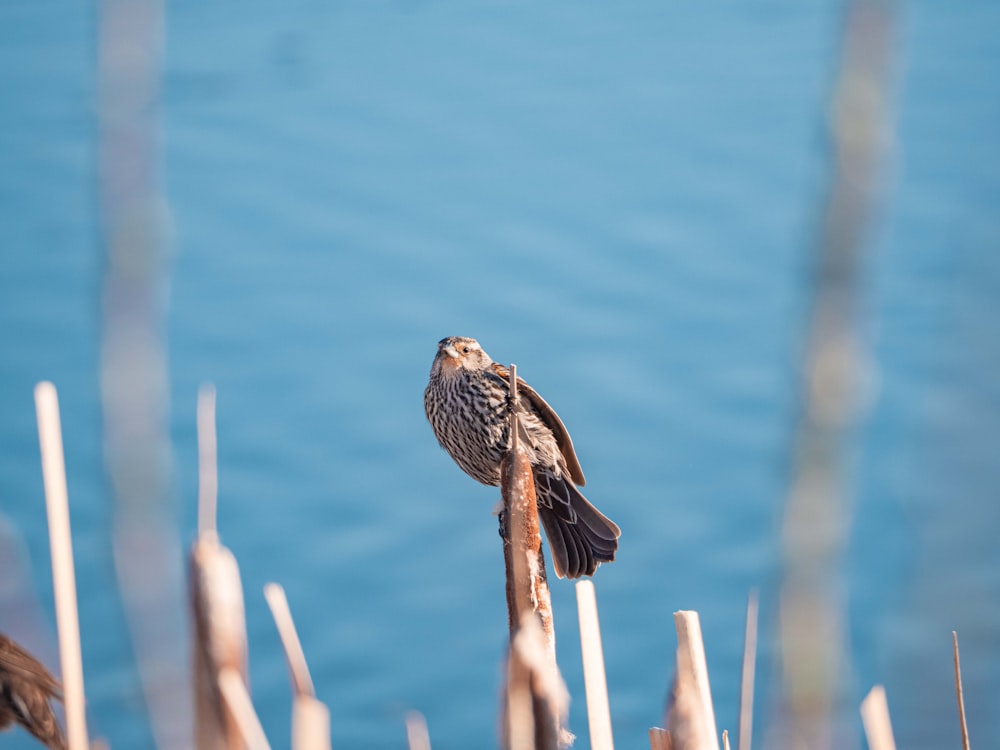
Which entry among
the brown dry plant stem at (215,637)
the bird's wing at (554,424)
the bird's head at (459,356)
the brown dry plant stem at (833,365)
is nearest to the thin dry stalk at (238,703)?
the brown dry plant stem at (215,637)

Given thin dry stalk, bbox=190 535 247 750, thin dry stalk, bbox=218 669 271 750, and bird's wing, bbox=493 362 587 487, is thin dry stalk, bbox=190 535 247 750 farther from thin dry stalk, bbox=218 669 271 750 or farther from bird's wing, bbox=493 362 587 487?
bird's wing, bbox=493 362 587 487

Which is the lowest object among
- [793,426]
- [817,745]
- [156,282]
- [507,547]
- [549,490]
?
[817,745]

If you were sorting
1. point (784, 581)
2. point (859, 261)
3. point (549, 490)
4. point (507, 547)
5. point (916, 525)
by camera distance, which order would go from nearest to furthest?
point (859, 261) → point (784, 581) → point (916, 525) → point (507, 547) → point (549, 490)

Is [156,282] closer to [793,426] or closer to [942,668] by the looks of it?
[793,426]

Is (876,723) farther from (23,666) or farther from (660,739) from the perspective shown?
(23,666)

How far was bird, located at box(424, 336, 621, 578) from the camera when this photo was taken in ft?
9.09

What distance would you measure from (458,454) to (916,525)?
2298 millimetres

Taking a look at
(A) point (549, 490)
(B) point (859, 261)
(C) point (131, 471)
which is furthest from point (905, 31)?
(A) point (549, 490)

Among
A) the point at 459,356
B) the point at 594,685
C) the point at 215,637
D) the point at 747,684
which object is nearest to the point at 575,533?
the point at 459,356

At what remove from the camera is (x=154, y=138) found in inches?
28.6

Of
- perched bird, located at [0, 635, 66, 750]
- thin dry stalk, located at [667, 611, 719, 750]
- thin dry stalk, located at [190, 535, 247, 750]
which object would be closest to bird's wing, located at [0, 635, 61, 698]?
perched bird, located at [0, 635, 66, 750]

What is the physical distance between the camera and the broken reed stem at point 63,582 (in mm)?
1200

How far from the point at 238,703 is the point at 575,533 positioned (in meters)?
1.83

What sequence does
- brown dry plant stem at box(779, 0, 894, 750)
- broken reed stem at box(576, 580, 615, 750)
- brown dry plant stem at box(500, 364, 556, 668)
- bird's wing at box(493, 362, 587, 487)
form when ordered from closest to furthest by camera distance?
brown dry plant stem at box(779, 0, 894, 750), broken reed stem at box(576, 580, 615, 750), brown dry plant stem at box(500, 364, 556, 668), bird's wing at box(493, 362, 587, 487)
